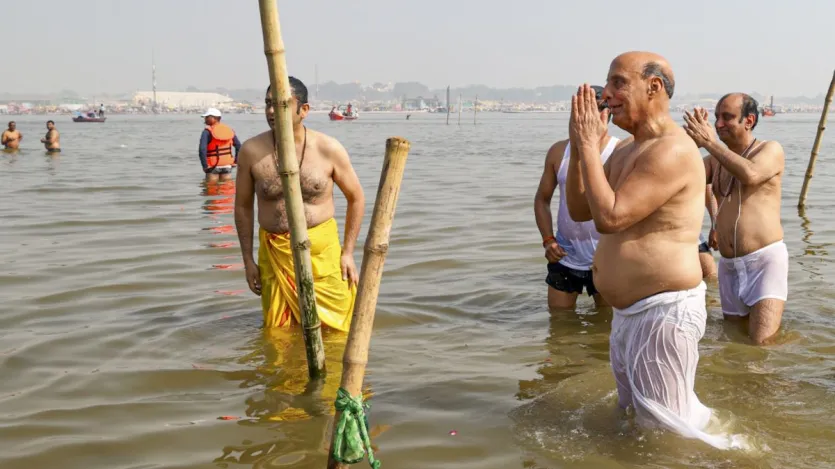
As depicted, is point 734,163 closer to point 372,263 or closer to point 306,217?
point 306,217

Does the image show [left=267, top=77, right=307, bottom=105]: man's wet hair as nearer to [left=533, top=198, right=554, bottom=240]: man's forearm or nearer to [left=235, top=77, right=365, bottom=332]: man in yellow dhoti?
[left=235, top=77, right=365, bottom=332]: man in yellow dhoti

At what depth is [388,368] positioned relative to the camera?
20.1 feet

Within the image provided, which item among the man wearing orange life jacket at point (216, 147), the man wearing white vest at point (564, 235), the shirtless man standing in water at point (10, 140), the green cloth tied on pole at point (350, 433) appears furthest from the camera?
the shirtless man standing in water at point (10, 140)

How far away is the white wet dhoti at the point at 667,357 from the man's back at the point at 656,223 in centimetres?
7

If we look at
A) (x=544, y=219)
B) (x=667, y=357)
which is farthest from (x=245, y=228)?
(x=667, y=357)

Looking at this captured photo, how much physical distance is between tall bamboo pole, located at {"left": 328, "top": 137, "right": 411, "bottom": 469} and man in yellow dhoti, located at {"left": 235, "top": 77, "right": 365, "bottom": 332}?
2229mm

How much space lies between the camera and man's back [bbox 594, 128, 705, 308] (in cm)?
385

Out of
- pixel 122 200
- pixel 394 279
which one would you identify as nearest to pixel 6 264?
pixel 394 279

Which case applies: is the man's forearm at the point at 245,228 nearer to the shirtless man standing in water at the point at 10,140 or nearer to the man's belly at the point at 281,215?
the man's belly at the point at 281,215

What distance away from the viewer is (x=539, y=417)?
506cm

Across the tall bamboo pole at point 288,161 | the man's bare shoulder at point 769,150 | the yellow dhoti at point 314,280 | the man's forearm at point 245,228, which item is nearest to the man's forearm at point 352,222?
the yellow dhoti at point 314,280

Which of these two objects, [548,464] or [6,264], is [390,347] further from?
[6,264]

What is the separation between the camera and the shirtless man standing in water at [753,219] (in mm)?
6121

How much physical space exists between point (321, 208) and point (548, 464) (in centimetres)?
248
